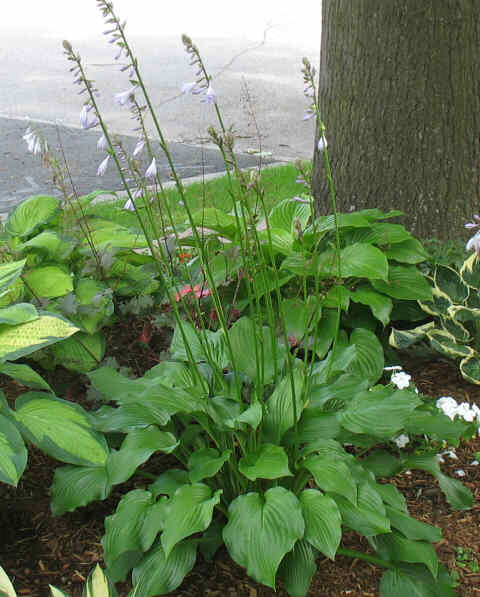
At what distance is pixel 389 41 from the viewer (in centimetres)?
346

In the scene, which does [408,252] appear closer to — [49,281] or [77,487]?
[49,281]

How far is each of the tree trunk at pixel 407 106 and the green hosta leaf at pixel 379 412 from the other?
1.63 meters

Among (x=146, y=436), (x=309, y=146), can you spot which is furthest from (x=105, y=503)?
(x=309, y=146)

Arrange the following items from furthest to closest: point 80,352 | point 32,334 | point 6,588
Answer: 1. point 80,352
2. point 32,334
3. point 6,588

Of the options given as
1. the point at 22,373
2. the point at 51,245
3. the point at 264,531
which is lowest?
the point at 264,531

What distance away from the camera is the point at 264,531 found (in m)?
1.96

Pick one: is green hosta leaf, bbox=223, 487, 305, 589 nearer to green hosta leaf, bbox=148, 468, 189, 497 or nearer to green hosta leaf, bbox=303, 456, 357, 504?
green hosta leaf, bbox=303, 456, 357, 504

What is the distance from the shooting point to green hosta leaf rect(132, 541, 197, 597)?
2.03 meters

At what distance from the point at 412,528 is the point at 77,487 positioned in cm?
114

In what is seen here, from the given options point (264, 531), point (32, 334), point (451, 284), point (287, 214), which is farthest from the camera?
point (287, 214)

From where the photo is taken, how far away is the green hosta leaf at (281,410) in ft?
7.35

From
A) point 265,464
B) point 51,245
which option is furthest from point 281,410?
point 51,245

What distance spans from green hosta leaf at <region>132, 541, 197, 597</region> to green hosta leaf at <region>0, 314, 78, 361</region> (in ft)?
2.78

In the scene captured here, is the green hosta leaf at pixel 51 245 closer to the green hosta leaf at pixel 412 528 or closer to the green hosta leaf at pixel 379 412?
the green hosta leaf at pixel 379 412
